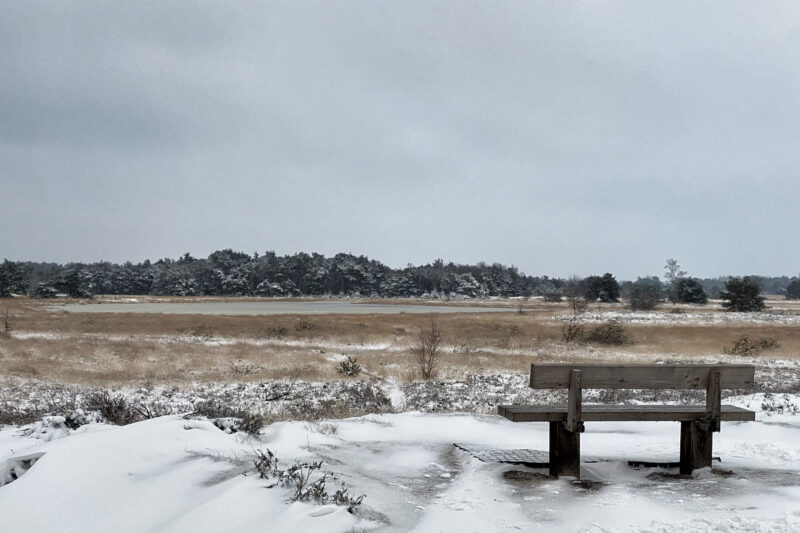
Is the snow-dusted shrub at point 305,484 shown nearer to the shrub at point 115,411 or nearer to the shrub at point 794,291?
the shrub at point 115,411

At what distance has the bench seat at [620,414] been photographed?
676cm

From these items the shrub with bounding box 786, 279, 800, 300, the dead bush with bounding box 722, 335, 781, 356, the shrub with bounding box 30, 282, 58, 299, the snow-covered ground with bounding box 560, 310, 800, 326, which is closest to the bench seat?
the dead bush with bounding box 722, 335, 781, 356

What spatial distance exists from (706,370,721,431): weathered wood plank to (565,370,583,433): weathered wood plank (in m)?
1.66

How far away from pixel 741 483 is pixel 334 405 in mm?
8105

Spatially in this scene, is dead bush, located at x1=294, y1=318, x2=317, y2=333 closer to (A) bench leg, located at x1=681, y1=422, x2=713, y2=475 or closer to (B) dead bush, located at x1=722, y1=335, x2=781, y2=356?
(B) dead bush, located at x1=722, y1=335, x2=781, y2=356

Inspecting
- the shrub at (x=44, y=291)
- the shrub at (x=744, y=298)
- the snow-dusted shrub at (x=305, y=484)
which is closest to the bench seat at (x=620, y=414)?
the snow-dusted shrub at (x=305, y=484)

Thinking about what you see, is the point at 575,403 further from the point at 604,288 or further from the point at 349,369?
the point at 604,288

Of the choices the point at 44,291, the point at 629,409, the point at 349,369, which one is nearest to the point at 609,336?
the point at 349,369

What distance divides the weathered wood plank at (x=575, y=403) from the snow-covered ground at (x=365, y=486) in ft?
2.07

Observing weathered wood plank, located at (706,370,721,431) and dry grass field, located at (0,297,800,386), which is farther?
dry grass field, located at (0,297,800,386)

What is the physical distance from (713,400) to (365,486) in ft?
14.1

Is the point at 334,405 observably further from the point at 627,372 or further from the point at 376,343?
the point at 376,343

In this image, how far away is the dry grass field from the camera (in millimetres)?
20375

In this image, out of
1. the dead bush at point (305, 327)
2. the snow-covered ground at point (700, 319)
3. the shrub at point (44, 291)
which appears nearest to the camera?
the dead bush at point (305, 327)
